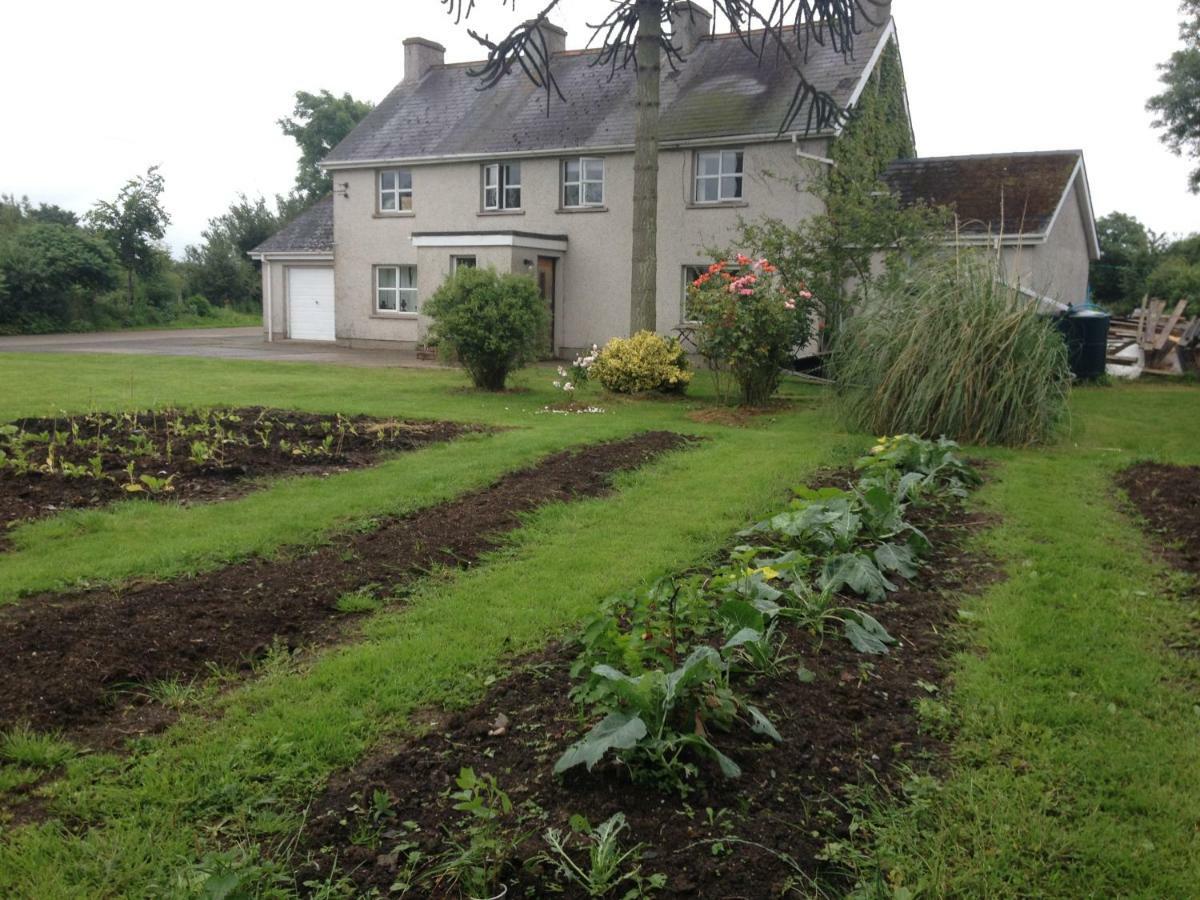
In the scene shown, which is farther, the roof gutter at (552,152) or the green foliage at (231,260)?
the green foliage at (231,260)

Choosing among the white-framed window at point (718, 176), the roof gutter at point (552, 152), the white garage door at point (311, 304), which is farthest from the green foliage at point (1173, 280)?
the white garage door at point (311, 304)

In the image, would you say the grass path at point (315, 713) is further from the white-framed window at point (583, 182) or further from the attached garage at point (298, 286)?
the attached garage at point (298, 286)

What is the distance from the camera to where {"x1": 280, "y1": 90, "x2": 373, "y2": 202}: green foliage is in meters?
51.6

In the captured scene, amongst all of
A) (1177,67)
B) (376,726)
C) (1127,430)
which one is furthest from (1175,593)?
(1177,67)

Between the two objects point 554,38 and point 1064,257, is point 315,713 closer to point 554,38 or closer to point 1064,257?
point 1064,257

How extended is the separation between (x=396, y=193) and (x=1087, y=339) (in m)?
17.8

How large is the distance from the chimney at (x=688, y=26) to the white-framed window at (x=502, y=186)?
5.03 meters

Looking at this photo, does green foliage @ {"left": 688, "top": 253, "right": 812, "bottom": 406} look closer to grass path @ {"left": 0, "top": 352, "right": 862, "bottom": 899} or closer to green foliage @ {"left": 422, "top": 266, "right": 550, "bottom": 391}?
green foliage @ {"left": 422, "top": 266, "right": 550, "bottom": 391}

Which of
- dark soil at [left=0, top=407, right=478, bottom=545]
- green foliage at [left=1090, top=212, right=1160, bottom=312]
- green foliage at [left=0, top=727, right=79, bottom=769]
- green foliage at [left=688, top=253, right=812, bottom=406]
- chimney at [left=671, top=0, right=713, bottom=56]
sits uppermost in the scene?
chimney at [left=671, top=0, right=713, bottom=56]

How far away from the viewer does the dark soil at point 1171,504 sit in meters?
5.97

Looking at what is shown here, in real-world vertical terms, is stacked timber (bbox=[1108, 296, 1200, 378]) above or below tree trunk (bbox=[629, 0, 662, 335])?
below

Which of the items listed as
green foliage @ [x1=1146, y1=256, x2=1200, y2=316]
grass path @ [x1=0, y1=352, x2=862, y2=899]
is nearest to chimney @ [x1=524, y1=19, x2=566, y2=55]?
green foliage @ [x1=1146, y1=256, x2=1200, y2=316]

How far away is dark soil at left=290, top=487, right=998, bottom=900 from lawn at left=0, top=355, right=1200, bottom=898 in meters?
0.13

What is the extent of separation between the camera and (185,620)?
446cm
